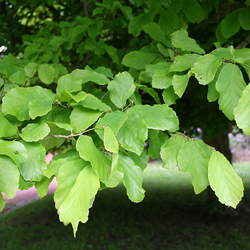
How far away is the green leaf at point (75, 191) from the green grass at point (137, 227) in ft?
15.5

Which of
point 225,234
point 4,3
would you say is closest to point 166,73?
point 4,3

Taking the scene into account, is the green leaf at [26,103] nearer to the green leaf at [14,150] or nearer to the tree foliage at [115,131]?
the tree foliage at [115,131]

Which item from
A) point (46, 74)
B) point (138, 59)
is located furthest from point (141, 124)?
point (46, 74)

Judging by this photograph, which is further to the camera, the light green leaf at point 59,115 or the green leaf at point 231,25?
the green leaf at point 231,25

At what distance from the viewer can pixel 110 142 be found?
3.11 ft

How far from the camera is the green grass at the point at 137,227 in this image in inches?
217

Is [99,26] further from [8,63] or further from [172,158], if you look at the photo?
[172,158]

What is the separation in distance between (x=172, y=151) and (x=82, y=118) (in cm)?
31

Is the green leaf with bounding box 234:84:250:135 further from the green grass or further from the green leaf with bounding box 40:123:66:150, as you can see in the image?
the green grass

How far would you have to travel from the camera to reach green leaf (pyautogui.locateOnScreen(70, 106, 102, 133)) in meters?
1.12

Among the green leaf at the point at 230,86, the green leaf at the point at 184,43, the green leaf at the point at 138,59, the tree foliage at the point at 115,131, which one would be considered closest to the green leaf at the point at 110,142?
the tree foliage at the point at 115,131

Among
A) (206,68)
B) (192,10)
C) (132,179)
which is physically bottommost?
(192,10)

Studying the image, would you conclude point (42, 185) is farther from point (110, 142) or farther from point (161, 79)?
point (161, 79)

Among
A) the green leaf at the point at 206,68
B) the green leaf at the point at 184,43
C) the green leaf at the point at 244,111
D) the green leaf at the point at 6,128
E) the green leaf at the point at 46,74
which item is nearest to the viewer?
the green leaf at the point at 244,111
